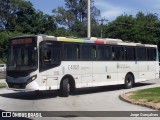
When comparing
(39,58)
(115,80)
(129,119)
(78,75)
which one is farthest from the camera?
(115,80)

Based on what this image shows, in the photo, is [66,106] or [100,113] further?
[66,106]

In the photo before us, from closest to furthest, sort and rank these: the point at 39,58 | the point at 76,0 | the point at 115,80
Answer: the point at 39,58 → the point at 115,80 → the point at 76,0

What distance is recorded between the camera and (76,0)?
100125 mm

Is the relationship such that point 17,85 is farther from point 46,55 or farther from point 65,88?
point 65,88

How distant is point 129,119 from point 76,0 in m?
88.6

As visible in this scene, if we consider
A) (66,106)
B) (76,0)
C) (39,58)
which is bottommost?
(66,106)

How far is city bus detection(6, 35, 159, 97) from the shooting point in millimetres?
19484

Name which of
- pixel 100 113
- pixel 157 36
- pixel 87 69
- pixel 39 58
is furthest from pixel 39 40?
pixel 157 36

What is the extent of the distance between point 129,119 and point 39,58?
294 inches

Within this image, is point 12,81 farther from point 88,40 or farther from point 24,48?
point 88,40

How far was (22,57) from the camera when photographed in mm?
19906

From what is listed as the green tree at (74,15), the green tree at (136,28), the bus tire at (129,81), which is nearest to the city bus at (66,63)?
the bus tire at (129,81)

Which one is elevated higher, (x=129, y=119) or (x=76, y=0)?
(x=76, y=0)

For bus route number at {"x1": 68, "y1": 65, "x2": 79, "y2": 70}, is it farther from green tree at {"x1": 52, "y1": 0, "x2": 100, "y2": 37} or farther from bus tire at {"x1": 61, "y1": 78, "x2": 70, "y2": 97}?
green tree at {"x1": 52, "y1": 0, "x2": 100, "y2": 37}
